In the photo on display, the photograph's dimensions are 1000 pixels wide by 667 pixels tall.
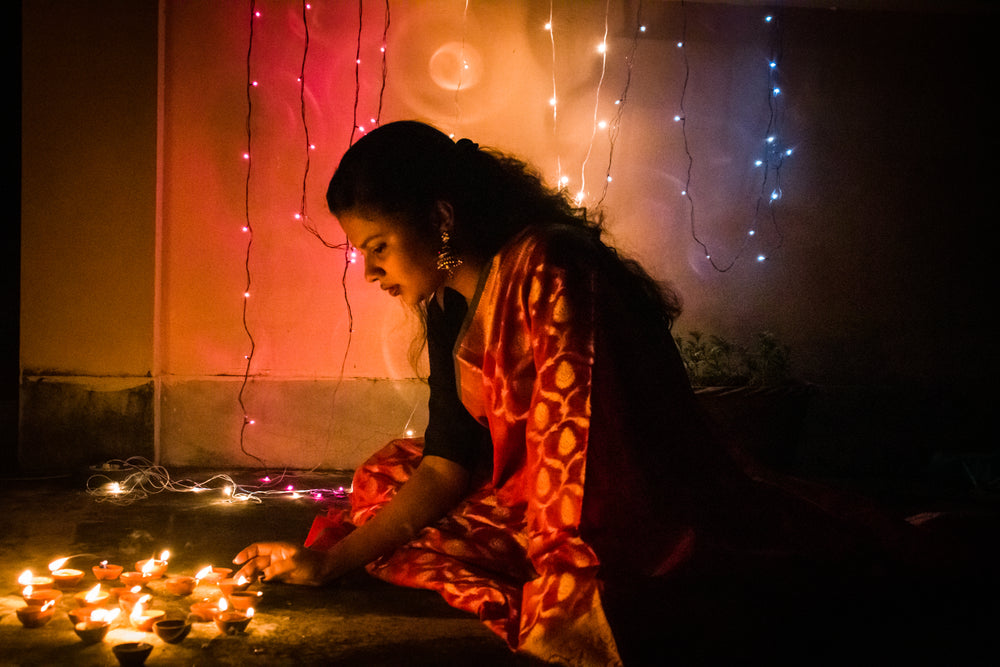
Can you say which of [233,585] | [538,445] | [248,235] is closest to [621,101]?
[248,235]

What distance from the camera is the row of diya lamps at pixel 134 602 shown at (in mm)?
1529

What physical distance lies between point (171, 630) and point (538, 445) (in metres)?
0.88

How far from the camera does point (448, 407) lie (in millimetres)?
2070

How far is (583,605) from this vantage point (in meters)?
1.43

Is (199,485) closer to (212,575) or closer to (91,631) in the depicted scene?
(212,575)

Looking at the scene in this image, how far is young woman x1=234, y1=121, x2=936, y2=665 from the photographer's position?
151 cm

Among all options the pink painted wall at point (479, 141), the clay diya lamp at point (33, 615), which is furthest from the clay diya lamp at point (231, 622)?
the pink painted wall at point (479, 141)

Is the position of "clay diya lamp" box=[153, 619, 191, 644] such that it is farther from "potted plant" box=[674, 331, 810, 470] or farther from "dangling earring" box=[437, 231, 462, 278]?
"potted plant" box=[674, 331, 810, 470]

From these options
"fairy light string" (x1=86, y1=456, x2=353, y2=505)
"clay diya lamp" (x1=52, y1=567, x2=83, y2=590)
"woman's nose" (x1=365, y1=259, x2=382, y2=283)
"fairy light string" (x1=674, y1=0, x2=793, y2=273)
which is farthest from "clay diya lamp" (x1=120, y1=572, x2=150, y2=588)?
"fairy light string" (x1=674, y1=0, x2=793, y2=273)

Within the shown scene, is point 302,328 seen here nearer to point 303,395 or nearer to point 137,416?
point 303,395

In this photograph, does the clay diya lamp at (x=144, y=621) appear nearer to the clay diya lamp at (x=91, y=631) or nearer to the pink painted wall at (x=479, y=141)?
the clay diya lamp at (x=91, y=631)

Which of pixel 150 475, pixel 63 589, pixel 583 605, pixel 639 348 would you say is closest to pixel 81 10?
pixel 150 475

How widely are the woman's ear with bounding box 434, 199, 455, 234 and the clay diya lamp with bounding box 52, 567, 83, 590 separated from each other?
128cm

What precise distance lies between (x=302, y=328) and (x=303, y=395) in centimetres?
36
